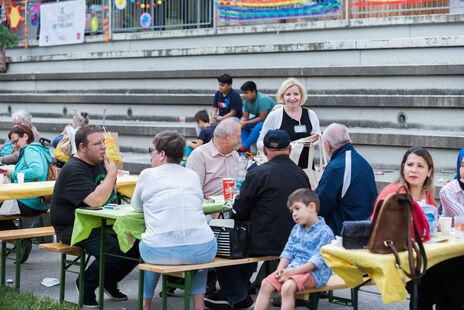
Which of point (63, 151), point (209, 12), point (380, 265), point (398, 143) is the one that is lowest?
point (380, 265)

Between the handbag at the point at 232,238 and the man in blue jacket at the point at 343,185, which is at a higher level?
the man in blue jacket at the point at 343,185

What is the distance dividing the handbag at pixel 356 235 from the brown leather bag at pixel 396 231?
0.09 m

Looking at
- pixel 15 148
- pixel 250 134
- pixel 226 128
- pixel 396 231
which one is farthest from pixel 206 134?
pixel 396 231

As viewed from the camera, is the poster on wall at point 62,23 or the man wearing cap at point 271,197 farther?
the poster on wall at point 62,23

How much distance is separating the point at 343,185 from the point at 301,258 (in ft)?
3.17

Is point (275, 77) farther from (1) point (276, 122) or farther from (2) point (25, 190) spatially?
(2) point (25, 190)

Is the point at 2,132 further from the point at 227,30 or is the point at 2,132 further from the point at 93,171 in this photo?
the point at 93,171

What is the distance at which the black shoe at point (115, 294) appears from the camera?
6965 mm

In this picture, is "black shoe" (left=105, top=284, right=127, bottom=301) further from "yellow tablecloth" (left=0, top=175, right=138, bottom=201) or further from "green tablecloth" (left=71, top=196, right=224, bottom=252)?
"yellow tablecloth" (left=0, top=175, right=138, bottom=201)

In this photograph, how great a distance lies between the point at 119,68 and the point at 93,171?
10.5 m

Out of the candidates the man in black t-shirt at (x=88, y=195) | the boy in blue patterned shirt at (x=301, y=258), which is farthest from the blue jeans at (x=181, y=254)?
the man in black t-shirt at (x=88, y=195)

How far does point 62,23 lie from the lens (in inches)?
718

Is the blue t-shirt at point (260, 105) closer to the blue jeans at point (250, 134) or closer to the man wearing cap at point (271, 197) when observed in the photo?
the blue jeans at point (250, 134)

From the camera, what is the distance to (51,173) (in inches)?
345
